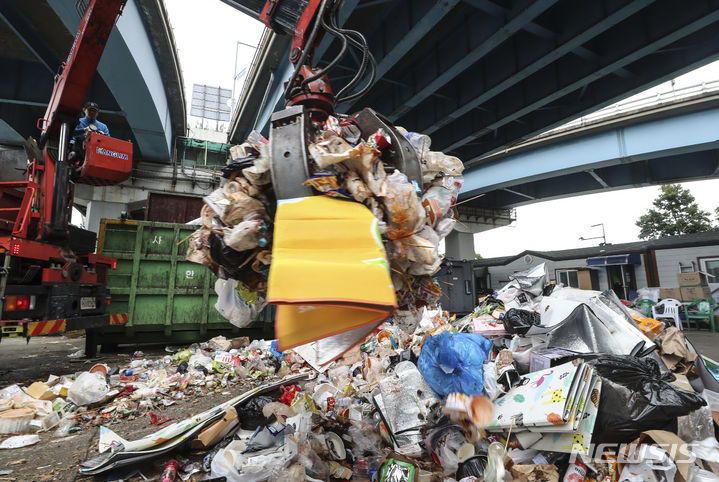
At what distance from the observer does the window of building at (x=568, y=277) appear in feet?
45.7

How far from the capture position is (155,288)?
5.65 metres

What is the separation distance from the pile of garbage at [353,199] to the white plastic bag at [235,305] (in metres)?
0.12

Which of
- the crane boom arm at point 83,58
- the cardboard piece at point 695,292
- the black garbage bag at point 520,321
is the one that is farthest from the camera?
the cardboard piece at point 695,292

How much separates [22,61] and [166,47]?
15.1ft

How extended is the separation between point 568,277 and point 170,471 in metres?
15.5

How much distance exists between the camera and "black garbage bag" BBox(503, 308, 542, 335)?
13.1 ft

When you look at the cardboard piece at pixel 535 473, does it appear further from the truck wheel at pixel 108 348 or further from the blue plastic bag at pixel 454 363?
the truck wheel at pixel 108 348

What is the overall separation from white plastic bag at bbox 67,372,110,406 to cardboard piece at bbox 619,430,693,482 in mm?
4142

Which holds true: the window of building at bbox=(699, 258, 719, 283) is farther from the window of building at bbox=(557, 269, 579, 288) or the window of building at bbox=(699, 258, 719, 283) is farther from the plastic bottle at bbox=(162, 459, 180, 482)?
the plastic bottle at bbox=(162, 459, 180, 482)

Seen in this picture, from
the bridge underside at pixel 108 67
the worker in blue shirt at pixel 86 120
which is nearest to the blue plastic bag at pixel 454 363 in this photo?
the worker in blue shirt at pixel 86 120

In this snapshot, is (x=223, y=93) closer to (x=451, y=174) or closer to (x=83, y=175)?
(x=83, y=175)

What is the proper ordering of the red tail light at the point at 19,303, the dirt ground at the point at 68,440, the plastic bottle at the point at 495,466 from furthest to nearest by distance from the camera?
the red tail light at the point at 19,303 < the dirt ground at the point at 68,440 < the plastic bottle at the point at 495,466

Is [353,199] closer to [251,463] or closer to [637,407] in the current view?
[251,463]

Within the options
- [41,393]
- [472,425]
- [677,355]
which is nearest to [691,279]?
[677,355]
